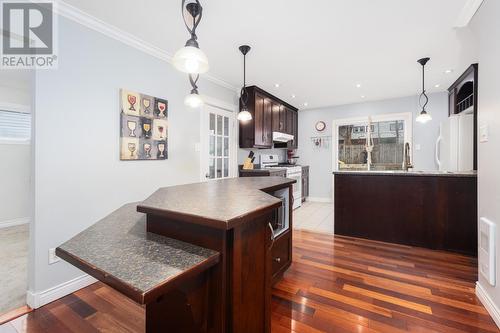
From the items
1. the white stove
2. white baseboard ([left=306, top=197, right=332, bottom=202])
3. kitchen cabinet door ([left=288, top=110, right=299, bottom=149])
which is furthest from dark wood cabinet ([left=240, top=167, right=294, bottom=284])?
white baseboard ([left=306, top=197, right=332, bottom=202])

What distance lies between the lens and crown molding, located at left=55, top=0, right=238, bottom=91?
1938 mm

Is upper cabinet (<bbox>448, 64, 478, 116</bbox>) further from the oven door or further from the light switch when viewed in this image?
the oven door

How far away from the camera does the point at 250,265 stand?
108cm

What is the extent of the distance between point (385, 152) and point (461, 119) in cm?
193

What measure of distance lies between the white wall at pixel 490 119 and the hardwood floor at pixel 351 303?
0.99ft

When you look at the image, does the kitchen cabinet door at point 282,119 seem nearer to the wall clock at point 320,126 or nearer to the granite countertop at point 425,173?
the wall clock at point 320,126

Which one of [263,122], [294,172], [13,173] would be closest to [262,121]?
[263,122]

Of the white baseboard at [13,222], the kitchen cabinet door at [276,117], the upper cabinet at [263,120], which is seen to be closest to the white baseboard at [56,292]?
the white baseboard at [13,222]

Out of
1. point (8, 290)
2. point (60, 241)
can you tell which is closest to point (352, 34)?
point (60, 241)

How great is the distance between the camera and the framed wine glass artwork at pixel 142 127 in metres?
2.40

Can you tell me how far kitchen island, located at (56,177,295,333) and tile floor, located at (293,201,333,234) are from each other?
269 centimetres

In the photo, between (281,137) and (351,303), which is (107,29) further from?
(281,137)

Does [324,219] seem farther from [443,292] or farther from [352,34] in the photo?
[352,34]

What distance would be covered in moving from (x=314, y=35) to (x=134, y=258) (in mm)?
2618
